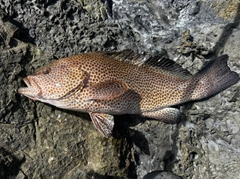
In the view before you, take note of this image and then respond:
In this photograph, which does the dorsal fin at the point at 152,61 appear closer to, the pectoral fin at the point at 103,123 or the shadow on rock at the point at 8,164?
the pectoral fin at the point at 103,123

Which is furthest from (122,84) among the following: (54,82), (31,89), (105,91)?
(31,89)

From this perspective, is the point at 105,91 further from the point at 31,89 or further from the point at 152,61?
the point at 31,89

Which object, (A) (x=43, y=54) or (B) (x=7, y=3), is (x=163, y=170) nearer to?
(A) (x=43, y=54)

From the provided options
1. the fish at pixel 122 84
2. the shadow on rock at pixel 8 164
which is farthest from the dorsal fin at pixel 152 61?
the shadow on rock at pixel 8 164

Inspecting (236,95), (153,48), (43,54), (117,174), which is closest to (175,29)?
(153,48)

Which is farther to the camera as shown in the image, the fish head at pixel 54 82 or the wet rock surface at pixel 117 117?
the wet rock surface at pixel 117 117

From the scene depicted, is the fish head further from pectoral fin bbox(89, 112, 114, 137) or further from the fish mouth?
pectoral fin bbox(89, 112, 114, 137)

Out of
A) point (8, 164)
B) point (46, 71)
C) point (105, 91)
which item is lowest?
point (8, 164)

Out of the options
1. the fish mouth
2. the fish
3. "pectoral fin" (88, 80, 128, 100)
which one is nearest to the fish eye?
the fish
